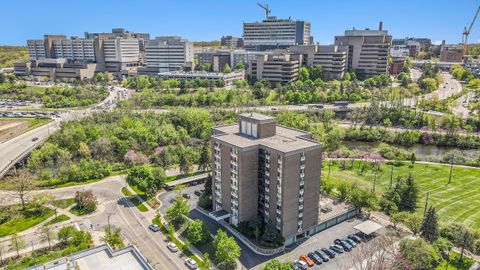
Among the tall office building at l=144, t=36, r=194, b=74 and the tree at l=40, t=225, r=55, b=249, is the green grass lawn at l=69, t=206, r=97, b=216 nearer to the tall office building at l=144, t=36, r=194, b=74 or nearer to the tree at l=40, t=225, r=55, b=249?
the tree at l=40, t=225, r=55, b=249

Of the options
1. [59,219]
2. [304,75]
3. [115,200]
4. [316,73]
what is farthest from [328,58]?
[59,219]

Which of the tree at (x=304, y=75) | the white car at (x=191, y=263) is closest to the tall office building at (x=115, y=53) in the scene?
the tree at (x=304, y=75)

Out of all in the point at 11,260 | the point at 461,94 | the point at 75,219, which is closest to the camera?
the point at 11,260

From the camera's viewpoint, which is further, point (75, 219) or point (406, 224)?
point (75, 219)

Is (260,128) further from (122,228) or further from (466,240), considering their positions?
(466,240)

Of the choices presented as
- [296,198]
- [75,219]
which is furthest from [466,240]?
[75,219]

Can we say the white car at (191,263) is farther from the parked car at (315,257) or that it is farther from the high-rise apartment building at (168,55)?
the high-rise apartment building at (168,55)

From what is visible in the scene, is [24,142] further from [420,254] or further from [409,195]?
[420,254]

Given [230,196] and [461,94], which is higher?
[461,94]

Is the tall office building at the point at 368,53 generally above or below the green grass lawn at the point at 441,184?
above
